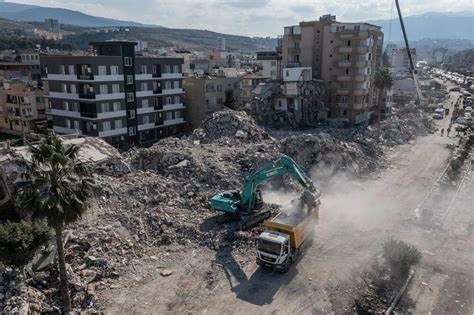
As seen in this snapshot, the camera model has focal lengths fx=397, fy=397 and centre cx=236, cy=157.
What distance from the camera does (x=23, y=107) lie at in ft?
186

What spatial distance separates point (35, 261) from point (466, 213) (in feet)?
88.0

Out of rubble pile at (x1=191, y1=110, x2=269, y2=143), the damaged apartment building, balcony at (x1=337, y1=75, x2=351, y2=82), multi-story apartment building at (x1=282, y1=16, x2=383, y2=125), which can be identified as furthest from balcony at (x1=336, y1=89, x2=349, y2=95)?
rubble pile at (x1=191, y1=110, x2=269, y2=143)

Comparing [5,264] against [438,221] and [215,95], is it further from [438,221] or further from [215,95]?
[215,95]

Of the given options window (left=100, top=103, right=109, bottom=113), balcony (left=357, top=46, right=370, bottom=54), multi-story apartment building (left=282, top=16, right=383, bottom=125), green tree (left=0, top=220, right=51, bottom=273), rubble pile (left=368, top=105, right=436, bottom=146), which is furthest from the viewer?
multi-story apartment building (left=282, top=16, right=383, bottom=125)

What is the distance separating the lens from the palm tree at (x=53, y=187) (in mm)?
13594

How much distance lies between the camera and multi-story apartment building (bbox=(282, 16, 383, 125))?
5584 centimetres

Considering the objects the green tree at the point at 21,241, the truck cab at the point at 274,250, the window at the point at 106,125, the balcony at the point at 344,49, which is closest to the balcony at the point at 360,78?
the balcony at the point at 344,49

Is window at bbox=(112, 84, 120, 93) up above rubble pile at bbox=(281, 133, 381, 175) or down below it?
above

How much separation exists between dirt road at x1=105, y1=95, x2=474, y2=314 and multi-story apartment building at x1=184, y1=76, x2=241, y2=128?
33.6 m

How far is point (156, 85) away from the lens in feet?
175

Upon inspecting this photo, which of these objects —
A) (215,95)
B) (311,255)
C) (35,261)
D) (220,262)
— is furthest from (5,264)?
(215,95)

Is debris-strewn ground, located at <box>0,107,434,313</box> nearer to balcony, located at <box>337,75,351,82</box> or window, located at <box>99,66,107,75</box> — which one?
window, located at <box>99,66,107,75</box>

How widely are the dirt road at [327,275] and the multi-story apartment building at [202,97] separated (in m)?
33.6

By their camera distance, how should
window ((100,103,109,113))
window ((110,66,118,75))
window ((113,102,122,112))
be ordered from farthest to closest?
window ((113,102,122,112)) → window ((110,66,118,75)) → window ((100,103,109,113))
